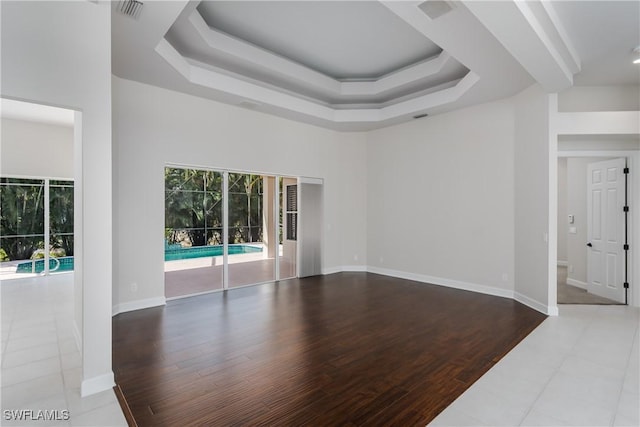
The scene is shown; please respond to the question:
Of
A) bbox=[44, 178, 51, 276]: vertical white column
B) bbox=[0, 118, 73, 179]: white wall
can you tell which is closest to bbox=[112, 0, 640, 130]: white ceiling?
bbox=[0, 118, 73, 179]: white wall

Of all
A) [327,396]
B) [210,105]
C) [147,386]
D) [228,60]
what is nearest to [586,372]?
[327,396]

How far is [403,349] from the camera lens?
3402 millimetres

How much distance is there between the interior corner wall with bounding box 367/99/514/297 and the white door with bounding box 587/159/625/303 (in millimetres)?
1543

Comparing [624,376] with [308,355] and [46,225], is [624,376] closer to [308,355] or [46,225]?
[308,355]

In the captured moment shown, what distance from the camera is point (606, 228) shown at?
539 cm

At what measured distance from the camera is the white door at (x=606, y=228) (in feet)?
16.9

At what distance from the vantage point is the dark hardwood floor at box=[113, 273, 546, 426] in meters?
2.39

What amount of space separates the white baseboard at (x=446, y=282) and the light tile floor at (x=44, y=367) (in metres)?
5.46

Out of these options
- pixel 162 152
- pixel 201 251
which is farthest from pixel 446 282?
pixel 162 152

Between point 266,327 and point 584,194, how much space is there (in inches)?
A: 247

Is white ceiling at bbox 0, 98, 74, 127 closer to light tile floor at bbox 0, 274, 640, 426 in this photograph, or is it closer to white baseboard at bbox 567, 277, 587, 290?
light tile floor at bbox 0, 274, 640, 426

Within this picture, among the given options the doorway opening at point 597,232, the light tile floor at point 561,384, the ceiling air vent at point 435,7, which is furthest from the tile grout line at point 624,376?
the ceiling air vent at point 435,7
